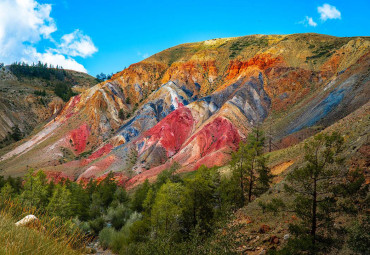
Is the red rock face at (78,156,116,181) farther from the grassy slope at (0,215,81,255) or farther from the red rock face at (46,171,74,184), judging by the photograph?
the grassy slope at (0,215,81,255)

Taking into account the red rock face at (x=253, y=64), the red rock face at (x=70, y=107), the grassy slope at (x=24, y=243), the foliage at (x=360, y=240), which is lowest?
the foliage at (x=360, y=240)

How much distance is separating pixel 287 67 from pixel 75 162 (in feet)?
233

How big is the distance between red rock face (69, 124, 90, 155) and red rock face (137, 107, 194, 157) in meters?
22.1

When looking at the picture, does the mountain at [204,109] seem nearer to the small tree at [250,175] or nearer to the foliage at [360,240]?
the small tree at [250,175]

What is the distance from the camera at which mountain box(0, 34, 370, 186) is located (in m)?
51.4

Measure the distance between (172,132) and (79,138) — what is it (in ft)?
108

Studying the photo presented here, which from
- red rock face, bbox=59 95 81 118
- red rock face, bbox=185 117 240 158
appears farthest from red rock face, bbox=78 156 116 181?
red rock face, bbox=59 95 81 118

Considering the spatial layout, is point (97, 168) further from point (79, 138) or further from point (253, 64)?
point (253, 64)

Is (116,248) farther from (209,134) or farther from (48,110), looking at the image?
(48,110)

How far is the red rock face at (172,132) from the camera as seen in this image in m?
63.2

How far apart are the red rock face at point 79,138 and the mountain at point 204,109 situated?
1.01 ft

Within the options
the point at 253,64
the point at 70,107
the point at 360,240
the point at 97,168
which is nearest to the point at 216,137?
the point at 97,168

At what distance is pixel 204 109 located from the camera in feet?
230

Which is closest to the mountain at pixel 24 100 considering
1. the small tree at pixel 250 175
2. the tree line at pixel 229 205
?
the tree line at pixel 229 205
